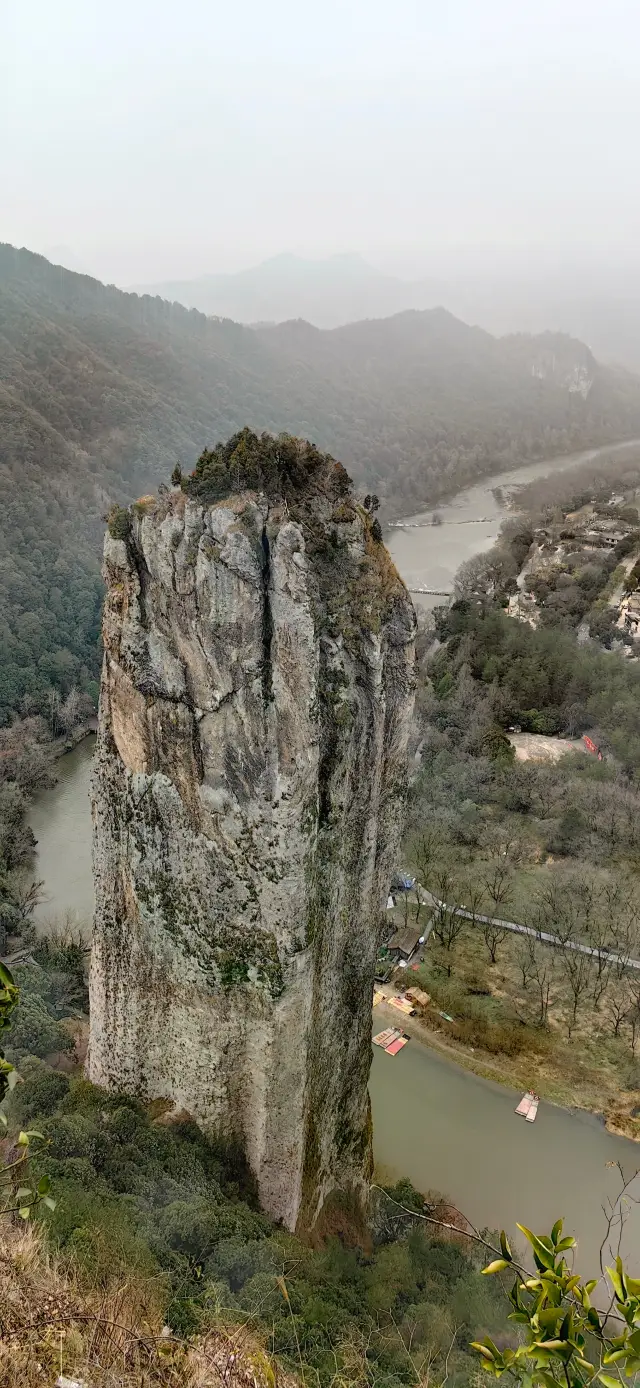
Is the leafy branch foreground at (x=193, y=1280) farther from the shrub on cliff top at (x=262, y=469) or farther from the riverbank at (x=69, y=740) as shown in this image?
the riverbank at (x=69, y=740)

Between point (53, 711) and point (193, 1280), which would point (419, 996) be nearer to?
point (193, 1280)

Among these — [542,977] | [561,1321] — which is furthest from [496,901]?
[561,1321]

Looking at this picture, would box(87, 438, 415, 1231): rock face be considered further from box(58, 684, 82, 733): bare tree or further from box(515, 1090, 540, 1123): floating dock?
box(58, 684, 82, 733): bare tree

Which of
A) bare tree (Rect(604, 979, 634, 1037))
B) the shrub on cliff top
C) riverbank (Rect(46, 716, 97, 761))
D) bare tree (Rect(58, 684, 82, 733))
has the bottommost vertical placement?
bare tree (Rect(604, 979, 634, 1037))

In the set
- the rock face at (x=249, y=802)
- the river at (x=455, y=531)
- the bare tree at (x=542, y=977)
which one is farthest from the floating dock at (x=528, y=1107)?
the river at (x=455, y=531)

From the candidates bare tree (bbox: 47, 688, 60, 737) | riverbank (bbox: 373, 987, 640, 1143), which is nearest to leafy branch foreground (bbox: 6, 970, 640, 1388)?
riverbank (bbox: 373, 987, 640, 1143)
